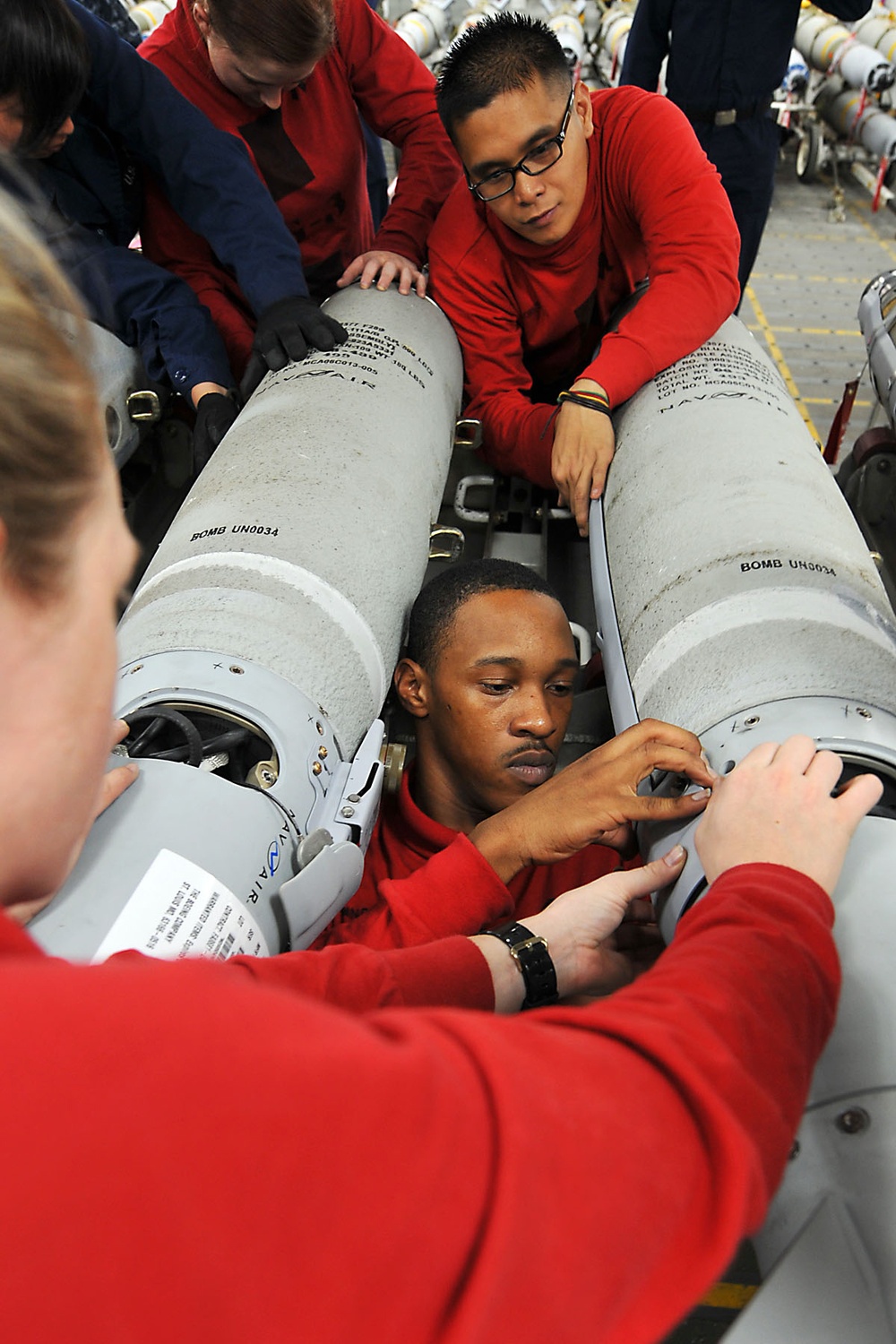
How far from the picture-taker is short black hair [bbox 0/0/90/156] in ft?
4.15

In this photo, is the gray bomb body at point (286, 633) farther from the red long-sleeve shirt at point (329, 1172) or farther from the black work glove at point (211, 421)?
the red long-sleeve shirt at point (329, 1172)

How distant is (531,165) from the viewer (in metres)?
1.49

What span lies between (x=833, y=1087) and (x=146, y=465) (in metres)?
1.87

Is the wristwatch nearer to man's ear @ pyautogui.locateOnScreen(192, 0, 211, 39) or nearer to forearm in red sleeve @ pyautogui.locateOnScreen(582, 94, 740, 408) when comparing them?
forearm in red sleeve @ pyautogui.locateOnScreen(582, 94, 740, 408)

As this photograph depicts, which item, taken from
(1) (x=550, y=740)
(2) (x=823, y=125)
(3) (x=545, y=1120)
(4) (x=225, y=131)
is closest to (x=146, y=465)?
(4) (x=225, y=131)

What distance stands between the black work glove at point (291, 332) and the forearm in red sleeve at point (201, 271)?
24 centimetres

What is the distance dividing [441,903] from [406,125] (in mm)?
1618

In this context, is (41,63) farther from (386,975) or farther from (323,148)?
(386,975)

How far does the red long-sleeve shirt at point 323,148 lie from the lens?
5.67 feet

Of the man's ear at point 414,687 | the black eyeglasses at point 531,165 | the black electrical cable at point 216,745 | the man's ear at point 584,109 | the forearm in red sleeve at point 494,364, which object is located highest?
the man's ear at point 584,109

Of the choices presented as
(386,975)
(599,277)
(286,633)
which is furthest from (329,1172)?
(599,277)

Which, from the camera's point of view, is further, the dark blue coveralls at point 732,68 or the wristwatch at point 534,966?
the dark blue coveralls at point 732,68

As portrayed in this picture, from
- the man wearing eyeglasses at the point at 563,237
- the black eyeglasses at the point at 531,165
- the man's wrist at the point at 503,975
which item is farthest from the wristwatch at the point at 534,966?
the black eyeglasses at the point at 531,165

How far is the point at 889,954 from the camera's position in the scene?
30.0 inches
